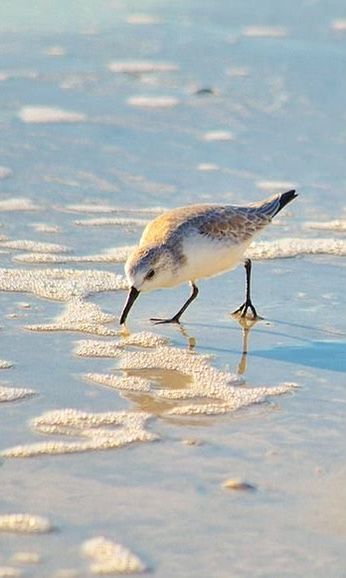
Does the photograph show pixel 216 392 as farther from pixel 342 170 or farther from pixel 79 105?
pixel 79 105

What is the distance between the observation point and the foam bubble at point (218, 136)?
10.2 metres

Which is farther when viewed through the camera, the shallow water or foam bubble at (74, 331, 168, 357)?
foam bubble at (74, 331, 168, 357)

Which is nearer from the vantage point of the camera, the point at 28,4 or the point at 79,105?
the point at 79,105

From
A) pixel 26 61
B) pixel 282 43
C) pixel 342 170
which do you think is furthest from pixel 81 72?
pixel 342 170

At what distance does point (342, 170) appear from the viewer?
9.55 metres

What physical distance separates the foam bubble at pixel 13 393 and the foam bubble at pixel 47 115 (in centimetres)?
521

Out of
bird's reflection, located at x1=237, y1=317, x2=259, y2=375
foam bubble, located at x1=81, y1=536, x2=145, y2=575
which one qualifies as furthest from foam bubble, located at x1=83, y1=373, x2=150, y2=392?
foam bubble, located at x1=81, y1=536, x2=145, y2=575

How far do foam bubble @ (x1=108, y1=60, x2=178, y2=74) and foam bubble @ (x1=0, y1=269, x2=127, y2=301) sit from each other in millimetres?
5351

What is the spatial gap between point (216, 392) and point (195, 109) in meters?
5.82

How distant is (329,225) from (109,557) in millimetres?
4578

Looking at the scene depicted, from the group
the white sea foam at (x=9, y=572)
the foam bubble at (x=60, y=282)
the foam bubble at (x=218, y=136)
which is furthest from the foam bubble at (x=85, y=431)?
the foam bubble at (x=218, y=136)

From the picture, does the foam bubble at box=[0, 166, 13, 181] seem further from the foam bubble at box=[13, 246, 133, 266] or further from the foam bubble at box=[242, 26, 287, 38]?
the foam bubble at box=[242, 26, 287, 38]

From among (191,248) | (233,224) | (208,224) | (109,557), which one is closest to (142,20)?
(233,224)

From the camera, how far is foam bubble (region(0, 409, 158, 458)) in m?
4.86
